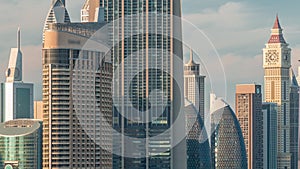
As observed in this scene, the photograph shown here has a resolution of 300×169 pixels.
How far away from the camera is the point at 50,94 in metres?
58.5

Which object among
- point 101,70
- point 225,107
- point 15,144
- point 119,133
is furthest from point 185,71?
point 101,70

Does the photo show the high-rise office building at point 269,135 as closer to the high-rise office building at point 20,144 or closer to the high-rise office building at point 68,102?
the high-rise office building at point 20,144

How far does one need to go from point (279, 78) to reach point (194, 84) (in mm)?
37021

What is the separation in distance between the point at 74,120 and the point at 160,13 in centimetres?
3717

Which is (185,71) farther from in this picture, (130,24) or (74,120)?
(74,120)

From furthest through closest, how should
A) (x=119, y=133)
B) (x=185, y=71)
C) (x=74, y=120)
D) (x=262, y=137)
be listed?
(x=262, y=137), (x=185, y=71), (x=119, y=133), (x=74, y=120)

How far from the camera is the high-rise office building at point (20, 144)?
7381 centimetres

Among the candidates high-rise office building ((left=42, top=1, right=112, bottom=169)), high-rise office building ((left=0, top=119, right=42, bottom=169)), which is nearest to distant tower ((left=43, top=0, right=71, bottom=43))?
high-rise office building ((left=0, top=119, right=42, bottom=169))

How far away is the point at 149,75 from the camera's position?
9438cm

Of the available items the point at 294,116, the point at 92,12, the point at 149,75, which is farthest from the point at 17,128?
the point at 294,116

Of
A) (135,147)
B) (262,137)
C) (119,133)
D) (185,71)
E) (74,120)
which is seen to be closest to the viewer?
(74,120)

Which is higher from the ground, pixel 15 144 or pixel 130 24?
pixel 130 24

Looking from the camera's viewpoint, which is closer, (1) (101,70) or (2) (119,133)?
(1) (101,70)

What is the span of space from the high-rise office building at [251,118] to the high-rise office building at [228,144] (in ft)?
24.0
